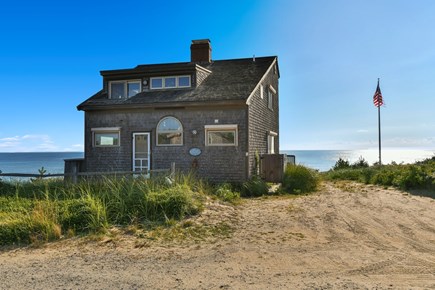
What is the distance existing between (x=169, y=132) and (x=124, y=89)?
3545 mm

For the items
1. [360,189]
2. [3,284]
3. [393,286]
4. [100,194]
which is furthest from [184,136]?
[393,286]

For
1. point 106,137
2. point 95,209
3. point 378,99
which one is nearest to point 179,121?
point 106,137

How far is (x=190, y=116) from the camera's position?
13.6 m

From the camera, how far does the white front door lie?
14.1 meters

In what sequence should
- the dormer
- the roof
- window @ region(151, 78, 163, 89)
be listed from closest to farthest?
1. the roof
2. the dormer
3. window @ region(151, 78, 163, 89)

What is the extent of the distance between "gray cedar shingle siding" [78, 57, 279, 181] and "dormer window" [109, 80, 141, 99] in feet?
0.95

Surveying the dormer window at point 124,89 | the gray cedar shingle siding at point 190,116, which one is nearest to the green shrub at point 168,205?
the gray cedar shingle siding at point 190,116

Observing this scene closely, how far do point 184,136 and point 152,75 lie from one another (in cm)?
364

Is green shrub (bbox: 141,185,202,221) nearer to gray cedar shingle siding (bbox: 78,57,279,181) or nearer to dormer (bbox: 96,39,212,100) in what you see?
gray cedar shingle siding (bbox: 78,57,279,181)

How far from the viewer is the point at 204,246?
5.95 meters

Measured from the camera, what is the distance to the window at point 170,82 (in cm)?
1493

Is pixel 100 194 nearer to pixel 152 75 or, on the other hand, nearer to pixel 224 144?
pixel 224 144

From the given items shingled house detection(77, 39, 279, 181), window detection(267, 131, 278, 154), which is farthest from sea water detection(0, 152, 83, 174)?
window detection(267, 131, 278, 154)

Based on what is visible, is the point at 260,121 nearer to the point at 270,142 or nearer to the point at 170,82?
the point at 270,142
